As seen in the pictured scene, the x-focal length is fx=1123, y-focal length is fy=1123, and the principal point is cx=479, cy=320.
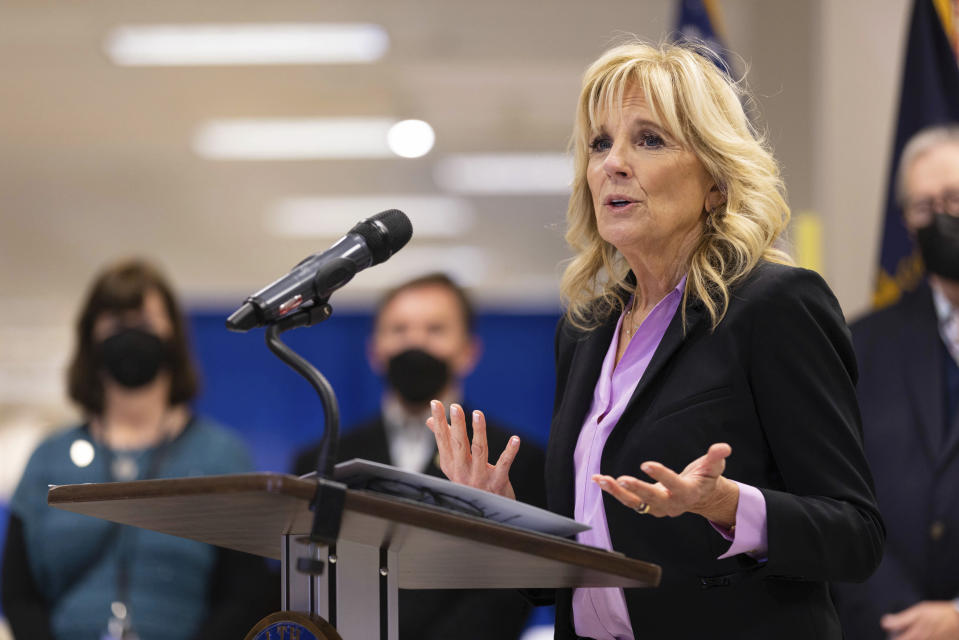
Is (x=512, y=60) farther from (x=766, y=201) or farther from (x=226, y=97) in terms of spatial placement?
(x=766, y=201)

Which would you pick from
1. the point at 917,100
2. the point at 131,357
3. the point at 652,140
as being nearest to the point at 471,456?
the point at 652,140

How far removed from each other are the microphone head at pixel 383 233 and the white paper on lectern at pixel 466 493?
0.27 metres

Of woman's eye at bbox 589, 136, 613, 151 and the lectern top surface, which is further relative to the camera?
woman's eye at bbox 589, 136, 613, 151

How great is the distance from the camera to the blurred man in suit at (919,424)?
2.77 metres

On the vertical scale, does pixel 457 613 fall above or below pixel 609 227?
below

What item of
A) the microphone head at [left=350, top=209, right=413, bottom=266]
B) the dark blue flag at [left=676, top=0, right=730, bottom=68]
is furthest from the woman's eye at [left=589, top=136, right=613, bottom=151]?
the dark blue flag at [left=676, top=0, right=730, bottom=68]

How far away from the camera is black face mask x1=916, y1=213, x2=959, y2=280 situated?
297 centimetres

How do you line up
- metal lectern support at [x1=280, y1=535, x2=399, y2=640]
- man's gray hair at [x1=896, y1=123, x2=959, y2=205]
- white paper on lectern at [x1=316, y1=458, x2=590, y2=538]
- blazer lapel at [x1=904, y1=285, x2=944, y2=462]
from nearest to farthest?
1. white paper on lectern at [x1=316, y1=458, x2=590, y2=538]
2. metal lectern support at [x1=280, y1=535, x2=399, y2=640]
3. blazer lapel at [x1=904, y1=285, x2=944, y2=462]
4. man's gray hair at [x1=896, y1=123, x2=959, y2=205]

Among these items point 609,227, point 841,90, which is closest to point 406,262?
point 841,90

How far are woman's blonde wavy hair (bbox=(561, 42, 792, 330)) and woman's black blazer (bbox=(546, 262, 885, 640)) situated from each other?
6cm

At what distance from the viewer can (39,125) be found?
625cm

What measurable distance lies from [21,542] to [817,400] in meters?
2.46

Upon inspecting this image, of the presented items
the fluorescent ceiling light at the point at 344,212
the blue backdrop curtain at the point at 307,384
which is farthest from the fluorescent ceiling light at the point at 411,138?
the blue backdrop curtain at the point at 307,384

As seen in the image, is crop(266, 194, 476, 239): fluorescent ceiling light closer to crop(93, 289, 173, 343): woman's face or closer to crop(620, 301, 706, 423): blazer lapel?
crop(93, 289, 173, 343): woman's face
